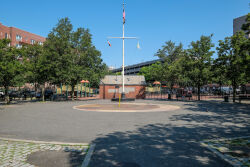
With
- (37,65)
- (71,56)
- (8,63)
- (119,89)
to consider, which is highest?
(71,56)

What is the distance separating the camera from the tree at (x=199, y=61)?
27.5 metres

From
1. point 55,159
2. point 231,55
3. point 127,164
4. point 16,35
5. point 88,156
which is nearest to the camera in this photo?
point 127,164

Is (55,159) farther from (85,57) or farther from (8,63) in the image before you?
(85,57)

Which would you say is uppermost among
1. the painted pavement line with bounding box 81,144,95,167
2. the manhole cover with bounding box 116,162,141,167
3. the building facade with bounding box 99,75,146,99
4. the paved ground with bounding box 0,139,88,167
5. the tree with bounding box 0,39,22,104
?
the tree with bounding box 0,39,22,104

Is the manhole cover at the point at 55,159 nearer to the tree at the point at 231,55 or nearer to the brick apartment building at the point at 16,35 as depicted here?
the tree at the point at 231,55

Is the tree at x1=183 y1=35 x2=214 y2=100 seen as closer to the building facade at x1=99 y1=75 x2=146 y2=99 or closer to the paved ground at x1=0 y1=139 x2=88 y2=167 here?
the building facade at x1=99 y1=75 x2=146 y2=99

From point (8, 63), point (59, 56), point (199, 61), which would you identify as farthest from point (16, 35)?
Answer: point (199, 61)

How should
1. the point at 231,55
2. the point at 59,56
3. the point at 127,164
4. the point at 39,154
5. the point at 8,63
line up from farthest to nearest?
the point at 59,56 → the point at 231,55 → the point at 8,63 → the point at 39,154 → the point at 127,164

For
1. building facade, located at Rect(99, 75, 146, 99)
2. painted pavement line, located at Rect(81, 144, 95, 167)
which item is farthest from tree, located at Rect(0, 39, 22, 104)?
building facade, located at Rect(99, 75, 146, 99)

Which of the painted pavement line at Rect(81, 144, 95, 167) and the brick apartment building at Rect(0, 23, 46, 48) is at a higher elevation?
the brick apartment building at Rect(0, 23, 46, 48)

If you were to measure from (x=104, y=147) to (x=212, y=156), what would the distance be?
122 inches

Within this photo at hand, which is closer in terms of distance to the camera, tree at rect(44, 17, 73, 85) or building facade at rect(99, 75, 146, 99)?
tree at rect(44, 17, 73, 85)

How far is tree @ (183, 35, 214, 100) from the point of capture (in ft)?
90.3

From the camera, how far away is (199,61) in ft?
91.9
